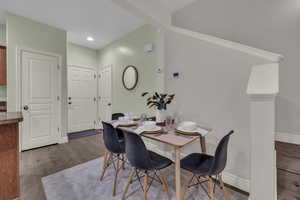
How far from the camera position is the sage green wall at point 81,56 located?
14.3ft

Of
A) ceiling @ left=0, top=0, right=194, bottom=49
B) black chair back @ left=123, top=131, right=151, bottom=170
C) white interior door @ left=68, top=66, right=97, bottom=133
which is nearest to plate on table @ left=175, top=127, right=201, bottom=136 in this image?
black chair back @ left=123, top=131, right=151, bottom=170

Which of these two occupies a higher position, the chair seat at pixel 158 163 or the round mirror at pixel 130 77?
the round mirror at pixel 130 77

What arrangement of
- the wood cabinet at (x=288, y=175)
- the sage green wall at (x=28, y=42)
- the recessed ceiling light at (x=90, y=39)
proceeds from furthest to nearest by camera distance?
the recessed ceiling light at (x=90, y=39), the sage green wall at (x=28, y=42), the wood cabinet at (x=288, y=175)

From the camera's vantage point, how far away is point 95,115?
4.89 m

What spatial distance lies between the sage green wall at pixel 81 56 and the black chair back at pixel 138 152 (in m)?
3.97

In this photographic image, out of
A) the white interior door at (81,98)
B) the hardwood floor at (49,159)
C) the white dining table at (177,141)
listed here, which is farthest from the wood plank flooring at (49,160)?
the white interior door at (81,98)

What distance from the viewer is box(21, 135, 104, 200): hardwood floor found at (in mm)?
1814

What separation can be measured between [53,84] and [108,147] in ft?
8.18

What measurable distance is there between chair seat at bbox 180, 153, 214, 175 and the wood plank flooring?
591 millimetres

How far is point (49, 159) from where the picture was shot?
263 cm

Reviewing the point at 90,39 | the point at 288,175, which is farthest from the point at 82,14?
the point at 288,175

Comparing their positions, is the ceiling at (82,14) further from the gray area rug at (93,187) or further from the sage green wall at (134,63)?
the gray area rug at (93,187)

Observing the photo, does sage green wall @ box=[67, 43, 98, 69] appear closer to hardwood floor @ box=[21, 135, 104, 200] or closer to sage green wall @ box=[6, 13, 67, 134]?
sage green wall @ box=[6, 13, 67, 134]

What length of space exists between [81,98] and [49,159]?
2.32m
